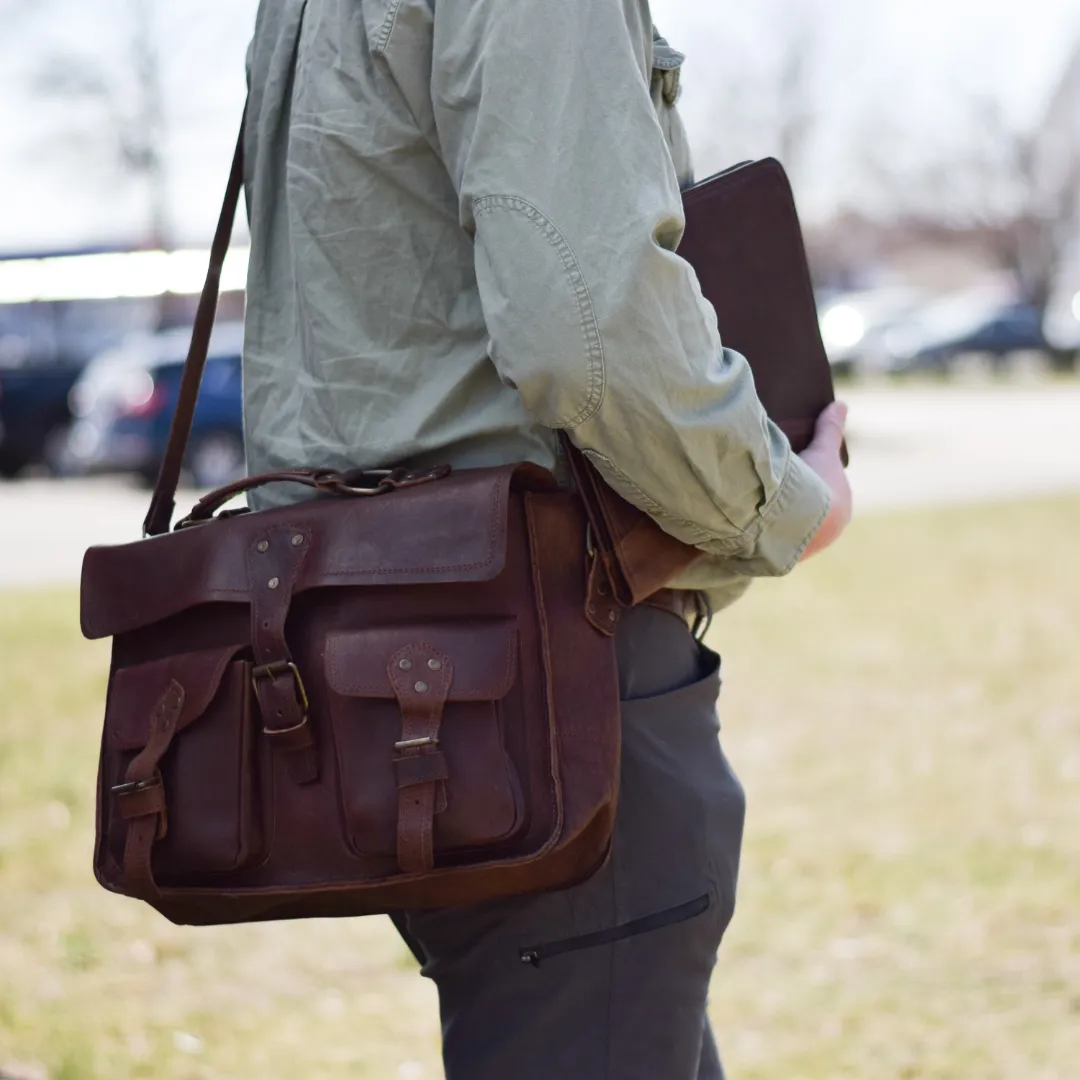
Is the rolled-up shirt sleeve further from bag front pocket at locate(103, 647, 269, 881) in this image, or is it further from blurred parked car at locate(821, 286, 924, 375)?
blurred parked car at locate(821, 286, 924, 375)

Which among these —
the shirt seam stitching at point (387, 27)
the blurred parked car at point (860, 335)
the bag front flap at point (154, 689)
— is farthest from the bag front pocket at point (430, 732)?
the blurred parked car at point (860, 335)

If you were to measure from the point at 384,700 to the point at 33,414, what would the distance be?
1475cm

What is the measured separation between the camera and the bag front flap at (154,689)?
4.42ft

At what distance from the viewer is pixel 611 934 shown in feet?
4.40

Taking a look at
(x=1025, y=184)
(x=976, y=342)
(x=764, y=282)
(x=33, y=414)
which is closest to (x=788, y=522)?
(x=764, y=282)

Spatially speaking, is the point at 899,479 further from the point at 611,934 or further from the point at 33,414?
the point at 611,934

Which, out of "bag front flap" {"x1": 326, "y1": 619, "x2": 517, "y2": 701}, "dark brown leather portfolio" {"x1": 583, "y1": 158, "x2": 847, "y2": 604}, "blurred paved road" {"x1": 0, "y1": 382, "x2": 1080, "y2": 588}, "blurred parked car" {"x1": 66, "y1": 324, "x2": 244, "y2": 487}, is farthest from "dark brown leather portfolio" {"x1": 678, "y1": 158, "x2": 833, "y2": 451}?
"blurred parked car" {"x1": 66, "y1": 324, "x2": 244, "y2": 487}

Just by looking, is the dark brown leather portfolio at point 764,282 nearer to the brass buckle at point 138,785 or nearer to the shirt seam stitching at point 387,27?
the shirt seam stitching at point 387,27

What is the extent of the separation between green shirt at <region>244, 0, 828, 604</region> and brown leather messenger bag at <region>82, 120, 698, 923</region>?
7 cm

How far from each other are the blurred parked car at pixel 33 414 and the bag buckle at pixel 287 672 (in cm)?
1452

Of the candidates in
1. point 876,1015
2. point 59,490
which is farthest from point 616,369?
point 59,490

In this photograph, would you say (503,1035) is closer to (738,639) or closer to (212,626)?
(212,626)

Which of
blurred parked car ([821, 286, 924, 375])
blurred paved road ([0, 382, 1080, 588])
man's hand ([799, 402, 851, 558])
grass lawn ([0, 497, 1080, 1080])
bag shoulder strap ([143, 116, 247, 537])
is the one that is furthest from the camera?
blurred parked car ([821, 286, 924, 375])

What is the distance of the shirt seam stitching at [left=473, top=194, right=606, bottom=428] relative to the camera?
3.87ft
